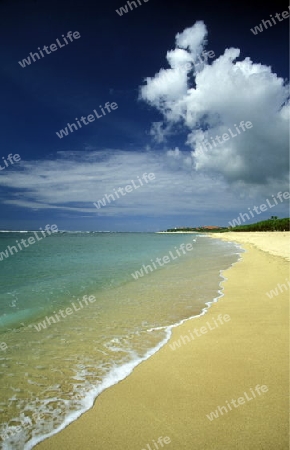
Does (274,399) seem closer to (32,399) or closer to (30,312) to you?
A: (32,399)

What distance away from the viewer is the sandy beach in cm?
322

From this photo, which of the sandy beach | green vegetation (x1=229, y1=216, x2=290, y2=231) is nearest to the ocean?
the sandy beach

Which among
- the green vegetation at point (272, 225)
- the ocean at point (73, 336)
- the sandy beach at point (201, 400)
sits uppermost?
the ocean at point (73, 336)

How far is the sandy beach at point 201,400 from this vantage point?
3.22 metres

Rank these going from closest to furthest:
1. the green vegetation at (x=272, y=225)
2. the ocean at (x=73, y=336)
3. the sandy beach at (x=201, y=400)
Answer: the sandy beach at (x=201, y=400)
the ocean at (x=73, y=336)
the green vegetation at (x=272, y=225)

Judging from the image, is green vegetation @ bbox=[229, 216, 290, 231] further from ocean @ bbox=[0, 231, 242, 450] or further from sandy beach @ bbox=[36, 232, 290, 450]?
sandy beach @ bbox=[36, 232, 290, 450]

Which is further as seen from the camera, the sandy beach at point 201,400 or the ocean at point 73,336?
the ocean at point 73,336

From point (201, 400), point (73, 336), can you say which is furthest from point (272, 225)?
point (201, 400)

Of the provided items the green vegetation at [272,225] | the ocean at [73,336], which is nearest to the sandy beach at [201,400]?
the ocean at [73,336]

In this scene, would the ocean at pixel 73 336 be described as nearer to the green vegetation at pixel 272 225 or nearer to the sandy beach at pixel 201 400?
the sandy beach at pixel 201 400

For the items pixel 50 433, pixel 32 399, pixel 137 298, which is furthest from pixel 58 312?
pixel 50 433

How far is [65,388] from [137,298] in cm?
631

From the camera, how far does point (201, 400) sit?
3.95 m

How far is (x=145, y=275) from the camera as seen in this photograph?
16.4m
